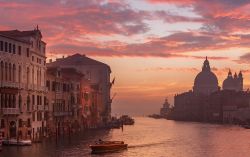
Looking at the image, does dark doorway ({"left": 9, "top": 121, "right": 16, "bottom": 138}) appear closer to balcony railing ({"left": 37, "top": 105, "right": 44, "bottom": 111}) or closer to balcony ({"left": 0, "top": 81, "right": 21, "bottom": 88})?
balcony ({"left": 0, "top": 81, "right": 21, "bottom": 88})

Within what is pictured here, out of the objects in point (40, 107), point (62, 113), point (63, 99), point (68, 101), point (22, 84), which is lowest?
point (62, 113)

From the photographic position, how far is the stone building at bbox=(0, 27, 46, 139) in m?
70.5

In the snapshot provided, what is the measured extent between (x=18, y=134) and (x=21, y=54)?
1067cm

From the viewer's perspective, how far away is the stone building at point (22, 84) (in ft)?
231

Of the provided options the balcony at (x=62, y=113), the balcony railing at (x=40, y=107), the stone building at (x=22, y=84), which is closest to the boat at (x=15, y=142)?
the stone building at (x=22, y=84)

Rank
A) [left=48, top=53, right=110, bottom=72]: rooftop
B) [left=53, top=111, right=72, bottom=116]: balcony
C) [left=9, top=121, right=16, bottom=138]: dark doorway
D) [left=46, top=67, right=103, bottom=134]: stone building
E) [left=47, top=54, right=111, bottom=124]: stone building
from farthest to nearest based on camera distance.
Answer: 1. [left=47, top=54, right=111, bottom=124]: stone building
2. [left=48, top=53, right=110, bottom=72]: rooftop
3. [left=53, top=111, right=72, bottom=116]: balcony
4. [left=46, top=67, right=103, bottom=134]: stone building
5. [left=9, top=121, right=16, bottom=138]: dark doorway

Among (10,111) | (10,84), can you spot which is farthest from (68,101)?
(10,111)

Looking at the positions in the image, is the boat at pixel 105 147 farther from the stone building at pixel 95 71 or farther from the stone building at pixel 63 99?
the stone building at pixel 95 71

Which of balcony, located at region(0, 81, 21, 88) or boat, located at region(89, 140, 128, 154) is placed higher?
balcony, located at region(0, 81, 21, 88)

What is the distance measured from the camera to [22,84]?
74.6 m

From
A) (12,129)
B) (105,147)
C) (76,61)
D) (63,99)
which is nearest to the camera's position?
(105,147)

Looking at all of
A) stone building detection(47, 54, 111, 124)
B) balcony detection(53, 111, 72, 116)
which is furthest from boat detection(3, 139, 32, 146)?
stone building detection(47, 54, 111, 124)

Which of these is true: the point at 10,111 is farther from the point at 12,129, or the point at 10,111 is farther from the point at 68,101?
the point at 68,101

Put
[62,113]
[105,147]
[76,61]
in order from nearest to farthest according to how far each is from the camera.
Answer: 1. [105,147]
2. [62,113]
3. [76,61]
